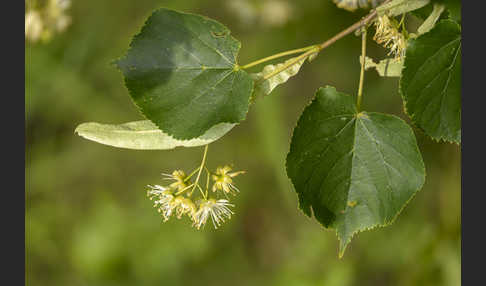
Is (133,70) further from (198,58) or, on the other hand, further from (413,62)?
(413,62)

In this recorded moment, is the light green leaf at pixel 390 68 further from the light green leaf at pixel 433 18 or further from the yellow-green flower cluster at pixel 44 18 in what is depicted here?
the yellow-green flower cluster at pixel 44 18

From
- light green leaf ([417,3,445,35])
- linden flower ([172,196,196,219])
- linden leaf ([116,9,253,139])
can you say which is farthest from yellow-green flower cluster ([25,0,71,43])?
light green leaf ([417,3,445,35])

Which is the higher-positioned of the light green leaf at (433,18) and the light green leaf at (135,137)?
the light green leaf at (433,18)

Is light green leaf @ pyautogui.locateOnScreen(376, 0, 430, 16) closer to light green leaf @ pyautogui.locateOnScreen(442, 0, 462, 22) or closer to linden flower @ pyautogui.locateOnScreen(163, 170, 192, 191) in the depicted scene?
light green leaf @ pyautogui.locateOnScreen(442, 0, 462, 22)

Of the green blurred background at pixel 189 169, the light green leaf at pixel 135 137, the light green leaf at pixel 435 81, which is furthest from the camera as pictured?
the green blurred background at pixel 189 169

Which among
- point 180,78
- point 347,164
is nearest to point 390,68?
point 347,164

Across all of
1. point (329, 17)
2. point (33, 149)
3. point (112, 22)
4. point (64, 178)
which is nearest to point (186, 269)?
point (64, 178)

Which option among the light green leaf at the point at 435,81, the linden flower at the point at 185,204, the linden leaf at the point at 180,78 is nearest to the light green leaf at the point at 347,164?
the light green leaf at the point at 435,81
